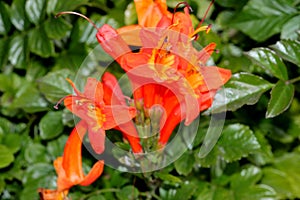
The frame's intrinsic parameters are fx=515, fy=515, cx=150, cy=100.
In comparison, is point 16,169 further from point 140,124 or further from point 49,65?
point 140,124

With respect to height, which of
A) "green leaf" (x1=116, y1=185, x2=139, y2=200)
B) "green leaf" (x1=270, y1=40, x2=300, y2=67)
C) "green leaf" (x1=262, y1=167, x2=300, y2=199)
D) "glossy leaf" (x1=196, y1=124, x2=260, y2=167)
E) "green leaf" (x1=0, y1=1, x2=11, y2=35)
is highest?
"green leaf" (x1=270, y1=40, x2=300, y2=67)

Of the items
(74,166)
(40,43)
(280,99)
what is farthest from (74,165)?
(280,99)

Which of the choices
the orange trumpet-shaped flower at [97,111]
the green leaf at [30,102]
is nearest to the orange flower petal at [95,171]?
the orange trumpet-shaped flower at [97,111]

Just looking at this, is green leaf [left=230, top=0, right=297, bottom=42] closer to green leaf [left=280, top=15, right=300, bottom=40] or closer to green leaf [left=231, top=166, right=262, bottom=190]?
green leaf [left=280, top=15, right=300, bottom=40]

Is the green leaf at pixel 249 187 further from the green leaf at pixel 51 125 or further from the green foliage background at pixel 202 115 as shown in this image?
the green leaf at pixel 51 125

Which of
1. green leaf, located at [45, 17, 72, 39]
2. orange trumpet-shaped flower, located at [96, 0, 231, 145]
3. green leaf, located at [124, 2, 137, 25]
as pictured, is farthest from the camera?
green leaf, located at [124, 2, 137, 25]

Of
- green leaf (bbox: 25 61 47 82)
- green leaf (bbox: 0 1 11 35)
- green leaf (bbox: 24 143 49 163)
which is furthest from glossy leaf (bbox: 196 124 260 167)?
green leaf (bbox: 0 1 11 35)

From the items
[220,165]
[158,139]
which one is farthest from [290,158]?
[158,139]
